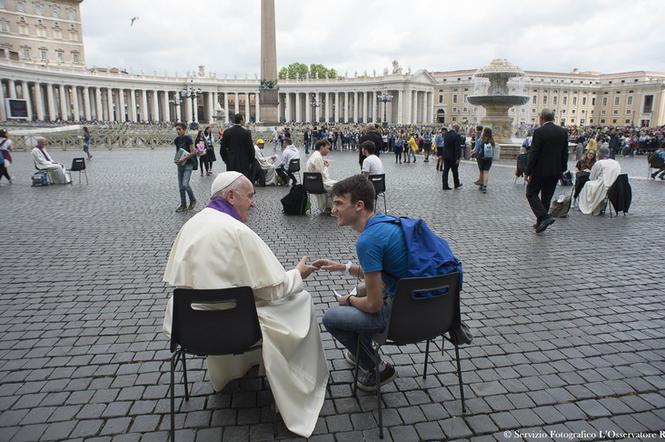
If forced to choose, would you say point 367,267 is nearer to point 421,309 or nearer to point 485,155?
point 421,309

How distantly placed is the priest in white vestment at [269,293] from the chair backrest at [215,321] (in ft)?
0.42

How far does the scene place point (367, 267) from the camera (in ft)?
9.30

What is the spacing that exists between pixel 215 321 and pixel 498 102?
25.2 meters

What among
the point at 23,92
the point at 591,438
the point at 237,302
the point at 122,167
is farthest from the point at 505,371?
the point at 23,92

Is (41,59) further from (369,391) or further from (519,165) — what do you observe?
(369,391)

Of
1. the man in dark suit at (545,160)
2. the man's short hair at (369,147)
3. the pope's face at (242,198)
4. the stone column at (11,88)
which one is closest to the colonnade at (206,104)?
the stone column at (11,88)

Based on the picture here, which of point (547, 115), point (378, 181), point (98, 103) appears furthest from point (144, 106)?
point (547, 115)

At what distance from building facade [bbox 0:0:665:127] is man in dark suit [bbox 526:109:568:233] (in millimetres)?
42865

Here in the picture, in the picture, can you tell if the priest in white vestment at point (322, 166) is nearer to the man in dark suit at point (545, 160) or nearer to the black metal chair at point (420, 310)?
the man in dark suit at point (545, 160)

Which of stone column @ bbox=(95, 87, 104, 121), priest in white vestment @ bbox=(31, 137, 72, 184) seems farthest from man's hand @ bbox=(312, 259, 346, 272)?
stone column @ bbox=(95, 87, 104, 121)

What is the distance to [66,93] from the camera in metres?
71.4

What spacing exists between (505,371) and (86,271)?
16.8 ft

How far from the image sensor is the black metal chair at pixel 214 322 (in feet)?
8.45

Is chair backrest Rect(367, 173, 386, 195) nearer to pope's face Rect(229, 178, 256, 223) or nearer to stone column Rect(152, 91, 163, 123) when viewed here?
pope's face Rect(229, 178, 256, 223)
